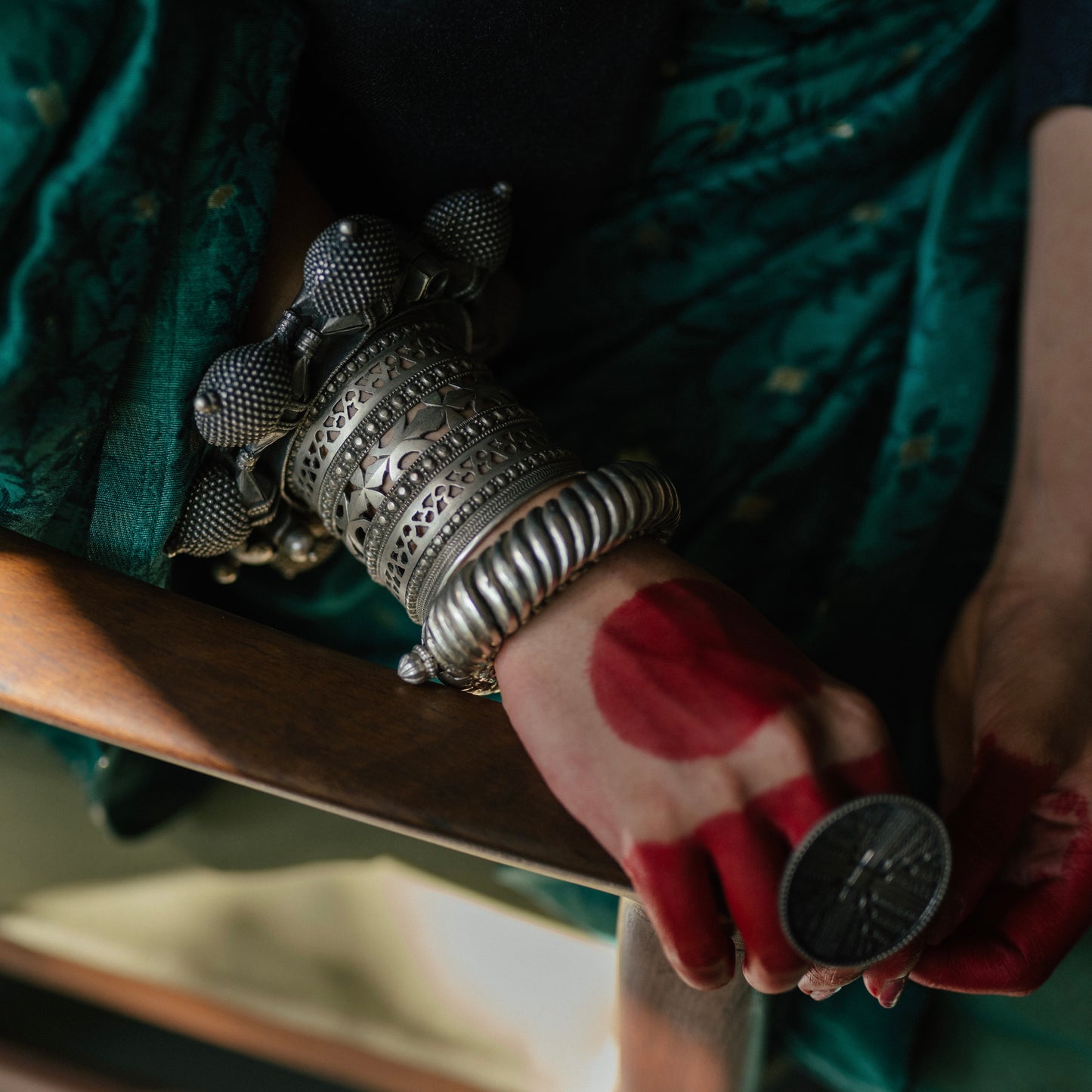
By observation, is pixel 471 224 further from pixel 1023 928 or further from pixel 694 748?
pixel 1023 928

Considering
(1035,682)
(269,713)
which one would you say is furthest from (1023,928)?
(269,713)

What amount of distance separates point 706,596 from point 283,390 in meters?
0.21

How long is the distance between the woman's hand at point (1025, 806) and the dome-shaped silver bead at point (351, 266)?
0.37 m

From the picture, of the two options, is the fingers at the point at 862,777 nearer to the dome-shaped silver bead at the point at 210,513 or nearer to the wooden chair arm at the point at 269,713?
the wooden chair arm at the point at 269,713

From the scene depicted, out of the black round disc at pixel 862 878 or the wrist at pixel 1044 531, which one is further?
the wrist at pixel 1044 531

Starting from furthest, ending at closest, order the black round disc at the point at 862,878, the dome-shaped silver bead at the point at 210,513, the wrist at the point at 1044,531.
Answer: the wrist at the point at 1044,531
the dome-shaped silver bead at the point at 210,513
the black round disc at the point at 862,878

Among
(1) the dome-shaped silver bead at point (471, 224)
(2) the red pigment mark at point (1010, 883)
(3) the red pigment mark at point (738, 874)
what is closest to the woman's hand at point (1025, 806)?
(2) the red pigment mark at point (1010, 883)

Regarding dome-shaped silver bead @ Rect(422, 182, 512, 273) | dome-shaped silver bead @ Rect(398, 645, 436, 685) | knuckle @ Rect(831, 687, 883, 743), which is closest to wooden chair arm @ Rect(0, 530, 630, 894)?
dome-shaped silver bead @ Rect(398, 645, 436, 685)

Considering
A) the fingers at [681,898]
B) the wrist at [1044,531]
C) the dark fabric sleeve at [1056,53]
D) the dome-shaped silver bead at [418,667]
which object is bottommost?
the fingers at [681,898]

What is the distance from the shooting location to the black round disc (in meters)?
0.35

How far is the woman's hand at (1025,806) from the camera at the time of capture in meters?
0.44

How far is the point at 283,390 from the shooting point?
431 millimetres

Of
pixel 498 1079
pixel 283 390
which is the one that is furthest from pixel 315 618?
pixel 498 1079

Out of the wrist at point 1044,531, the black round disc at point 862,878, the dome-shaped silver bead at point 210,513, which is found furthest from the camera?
the wrist at point 1044,531
